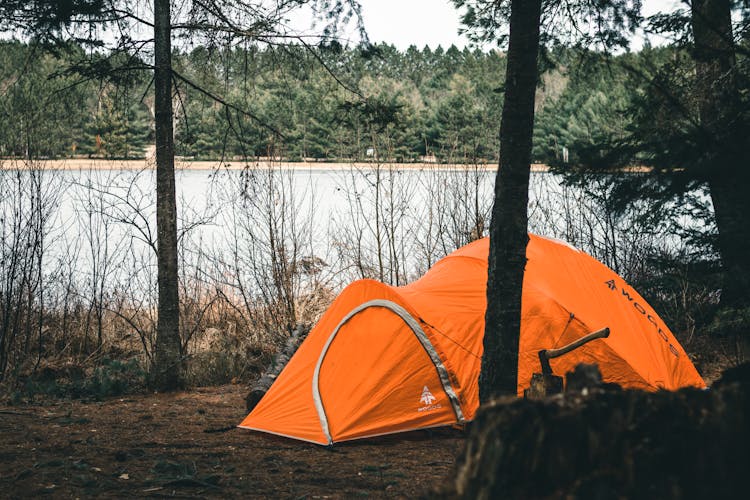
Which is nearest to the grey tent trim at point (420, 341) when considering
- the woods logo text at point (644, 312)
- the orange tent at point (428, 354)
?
the orange tent at point (428, 354)

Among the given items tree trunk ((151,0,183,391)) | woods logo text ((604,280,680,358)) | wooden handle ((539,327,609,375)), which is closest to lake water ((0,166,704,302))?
tree trunk ((151,0,183,391))

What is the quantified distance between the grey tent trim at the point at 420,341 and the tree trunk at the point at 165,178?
7.49 ft

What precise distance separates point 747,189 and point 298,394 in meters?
3.86

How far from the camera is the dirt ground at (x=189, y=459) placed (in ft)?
13.7

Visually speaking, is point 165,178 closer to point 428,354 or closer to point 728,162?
point 428,354

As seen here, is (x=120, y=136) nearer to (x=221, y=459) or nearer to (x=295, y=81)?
(x=295, y=81)

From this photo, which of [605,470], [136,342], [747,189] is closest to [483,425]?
[605,470]

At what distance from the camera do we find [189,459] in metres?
4.83

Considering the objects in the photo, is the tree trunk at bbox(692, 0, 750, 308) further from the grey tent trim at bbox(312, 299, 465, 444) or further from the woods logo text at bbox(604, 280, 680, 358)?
the grey tent trim at bbox(312, 299, 465, 444)

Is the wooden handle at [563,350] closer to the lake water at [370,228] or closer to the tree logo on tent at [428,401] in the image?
the tree logo on tent at [428,401]

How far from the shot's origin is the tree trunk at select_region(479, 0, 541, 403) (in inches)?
159

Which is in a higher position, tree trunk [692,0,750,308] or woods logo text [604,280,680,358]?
tree trunk [692,0,750,308]

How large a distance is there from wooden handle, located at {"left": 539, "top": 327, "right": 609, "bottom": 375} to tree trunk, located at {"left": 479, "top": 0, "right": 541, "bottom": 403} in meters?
0.77

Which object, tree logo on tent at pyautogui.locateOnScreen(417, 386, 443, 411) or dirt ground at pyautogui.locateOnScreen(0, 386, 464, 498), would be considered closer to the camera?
dirt ground at pyautogui.locateOnScreen(0, 386, 464, 498)
